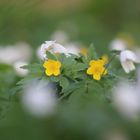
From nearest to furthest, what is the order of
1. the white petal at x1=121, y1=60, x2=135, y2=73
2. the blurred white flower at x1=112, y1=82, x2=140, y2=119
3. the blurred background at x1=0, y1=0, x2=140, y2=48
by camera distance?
the white petal at x1=121, y1=60, x2=135, y2=73 → the blurred white flower at x1=112, y1=82, x2=140, y2=119 → the blurred background at x1=0, y1=0, x2=140, y2=48

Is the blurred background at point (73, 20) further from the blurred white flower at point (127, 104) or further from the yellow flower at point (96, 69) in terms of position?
the yellow flower at point (96, 69)

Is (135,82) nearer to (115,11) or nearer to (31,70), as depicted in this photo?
(31,70)

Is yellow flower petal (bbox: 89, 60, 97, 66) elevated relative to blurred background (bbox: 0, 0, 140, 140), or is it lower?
elevated

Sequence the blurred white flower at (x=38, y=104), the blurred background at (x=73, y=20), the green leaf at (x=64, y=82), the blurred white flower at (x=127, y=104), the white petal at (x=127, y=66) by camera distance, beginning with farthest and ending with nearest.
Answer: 1. the blurred background at (x=73, y=20)
2. the blurred white flower at (x=127, y=104)
3. the blurred white flower at (x=38, y=104)
4. the white petal at (x=127, y=66)
5. the green leaf at (x=64, y=82)

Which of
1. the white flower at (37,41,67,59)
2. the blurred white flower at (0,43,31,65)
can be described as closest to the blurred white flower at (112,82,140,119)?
the blurred white flower at (0,43,31,65)

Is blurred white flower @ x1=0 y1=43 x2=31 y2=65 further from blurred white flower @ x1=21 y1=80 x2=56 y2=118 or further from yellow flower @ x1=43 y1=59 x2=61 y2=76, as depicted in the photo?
yellow flower @ x1=43 y1=59 x2=61 y2=76

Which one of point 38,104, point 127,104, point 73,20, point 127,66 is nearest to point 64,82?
point 127,66

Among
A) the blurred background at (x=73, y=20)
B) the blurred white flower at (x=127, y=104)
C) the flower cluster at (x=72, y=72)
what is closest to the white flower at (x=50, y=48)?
the flower cluster at (x=72, y=72)
